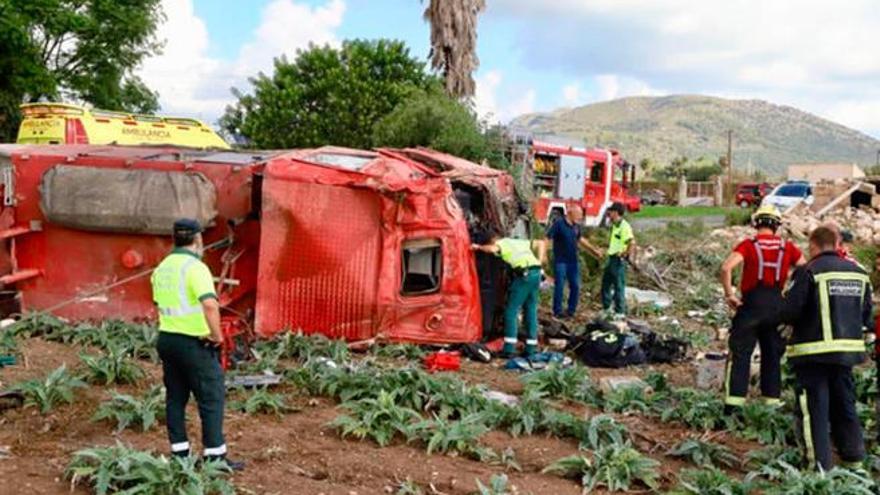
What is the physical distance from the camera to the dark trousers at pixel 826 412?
5898mm

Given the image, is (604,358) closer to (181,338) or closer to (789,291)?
(789,291)

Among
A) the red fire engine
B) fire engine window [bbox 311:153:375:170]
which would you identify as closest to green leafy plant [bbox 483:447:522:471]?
fire engine window [bbox 311:153:375:170]

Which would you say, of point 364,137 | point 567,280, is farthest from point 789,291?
point 364,137

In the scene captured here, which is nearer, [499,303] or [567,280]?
[499,303]

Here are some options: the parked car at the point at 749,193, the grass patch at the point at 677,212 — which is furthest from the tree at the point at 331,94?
the parked car at the point at 749,193

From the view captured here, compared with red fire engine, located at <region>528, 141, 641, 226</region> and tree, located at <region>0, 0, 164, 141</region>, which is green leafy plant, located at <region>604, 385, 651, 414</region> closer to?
red fire engine, located at <region>528, 141, 641, 226</region>

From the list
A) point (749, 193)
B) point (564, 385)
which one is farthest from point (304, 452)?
point (749, 193)

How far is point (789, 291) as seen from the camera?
609cm

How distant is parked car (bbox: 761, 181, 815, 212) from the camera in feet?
91.8

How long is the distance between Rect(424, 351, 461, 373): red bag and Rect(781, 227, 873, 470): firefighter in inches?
139

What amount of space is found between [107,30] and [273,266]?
2475 centimetres

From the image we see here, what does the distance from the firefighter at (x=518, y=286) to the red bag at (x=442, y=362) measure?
2.87ft

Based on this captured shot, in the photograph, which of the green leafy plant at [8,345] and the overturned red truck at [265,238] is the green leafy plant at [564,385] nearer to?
the overturned red truck at [265,238]

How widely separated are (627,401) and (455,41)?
12.8m
